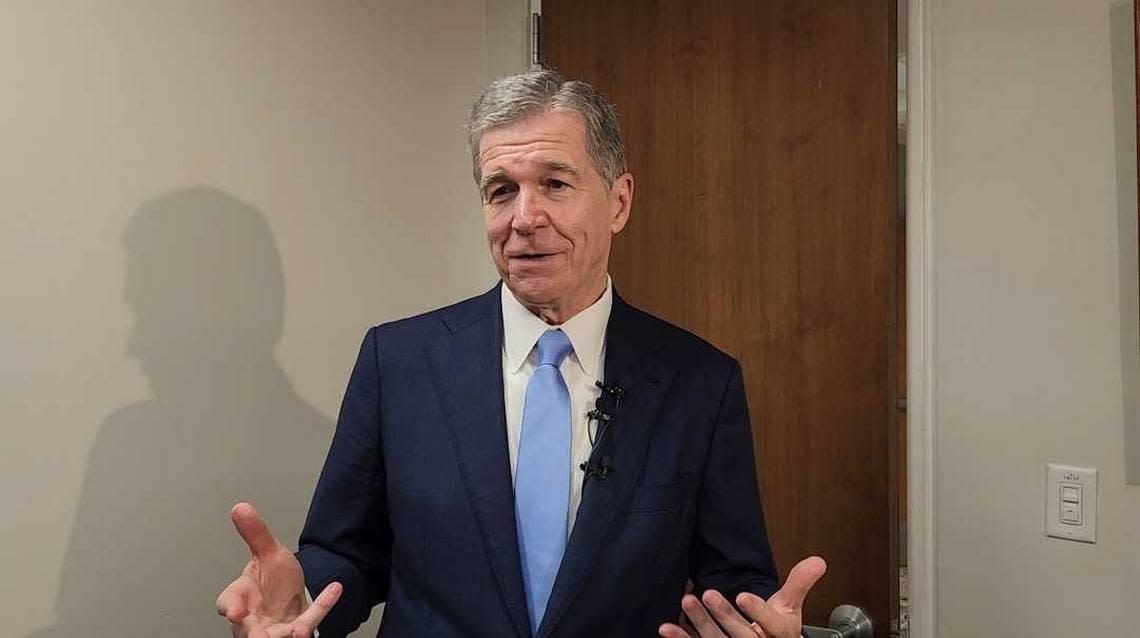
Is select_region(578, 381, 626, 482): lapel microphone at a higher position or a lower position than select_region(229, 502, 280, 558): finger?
higher

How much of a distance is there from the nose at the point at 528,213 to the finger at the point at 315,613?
0.50m

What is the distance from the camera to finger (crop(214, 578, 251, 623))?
3.75 ft

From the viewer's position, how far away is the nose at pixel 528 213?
4.33ft

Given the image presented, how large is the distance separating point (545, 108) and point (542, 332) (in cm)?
31

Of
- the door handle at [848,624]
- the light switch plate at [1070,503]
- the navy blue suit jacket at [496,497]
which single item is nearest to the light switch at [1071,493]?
the light switch plate at [1070,503]

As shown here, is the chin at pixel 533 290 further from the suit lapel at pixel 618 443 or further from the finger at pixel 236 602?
the finger at pixel 236 602

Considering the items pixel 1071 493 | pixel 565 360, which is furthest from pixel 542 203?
pixel 1071 493

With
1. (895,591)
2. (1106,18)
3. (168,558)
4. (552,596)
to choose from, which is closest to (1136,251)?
(1106,18)

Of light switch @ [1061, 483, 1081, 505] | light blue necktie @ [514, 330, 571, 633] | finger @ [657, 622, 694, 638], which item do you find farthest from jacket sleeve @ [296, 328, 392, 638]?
light switch @ [1061, 483, 1081, 505]

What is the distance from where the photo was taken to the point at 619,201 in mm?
1472

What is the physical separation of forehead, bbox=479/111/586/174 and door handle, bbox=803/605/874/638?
1021 millimetres

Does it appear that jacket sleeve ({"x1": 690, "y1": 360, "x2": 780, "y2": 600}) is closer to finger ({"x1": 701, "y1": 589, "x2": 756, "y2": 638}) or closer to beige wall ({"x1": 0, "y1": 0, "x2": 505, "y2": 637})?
finger ({"x1": 701, "y1": 589, "x2": 756, "y2": 638})

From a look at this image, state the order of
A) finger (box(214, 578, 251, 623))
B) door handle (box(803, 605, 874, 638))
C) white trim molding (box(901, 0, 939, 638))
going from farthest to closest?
door handle (box(803, 605, 874, 638)) < white trim molding (box(901, 0, 939, 638)) < finger (box(214, 578, 251, 623))

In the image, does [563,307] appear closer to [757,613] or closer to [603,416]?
[603,416]
